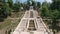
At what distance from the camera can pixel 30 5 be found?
7119 centimetres

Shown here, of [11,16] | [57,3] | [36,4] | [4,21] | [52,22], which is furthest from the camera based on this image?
[36,4]

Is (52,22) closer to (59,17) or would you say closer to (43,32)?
(59,17)

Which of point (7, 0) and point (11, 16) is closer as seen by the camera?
point (11, 16)

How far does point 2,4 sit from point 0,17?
3.53 m

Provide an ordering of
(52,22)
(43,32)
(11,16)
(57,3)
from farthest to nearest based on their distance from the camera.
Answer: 1. (57,3)
2. (11,16)
3. (52,22)
4. (43,32)

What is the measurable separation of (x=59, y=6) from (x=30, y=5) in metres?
24.5

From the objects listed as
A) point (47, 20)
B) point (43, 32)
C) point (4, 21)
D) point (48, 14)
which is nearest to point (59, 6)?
point (48, 14)

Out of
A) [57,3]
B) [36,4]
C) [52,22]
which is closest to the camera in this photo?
[52,22]

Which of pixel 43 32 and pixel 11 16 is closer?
pixel 43 32

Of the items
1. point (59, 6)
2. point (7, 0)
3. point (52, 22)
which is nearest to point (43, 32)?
point (52, 22)

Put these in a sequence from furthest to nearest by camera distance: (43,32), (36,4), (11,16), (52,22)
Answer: (36,4), (11,16), (52,22), (43,32)

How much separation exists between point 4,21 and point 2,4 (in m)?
5.92

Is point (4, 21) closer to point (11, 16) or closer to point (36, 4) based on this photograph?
point (11, 16)

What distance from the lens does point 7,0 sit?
50.8 meters
